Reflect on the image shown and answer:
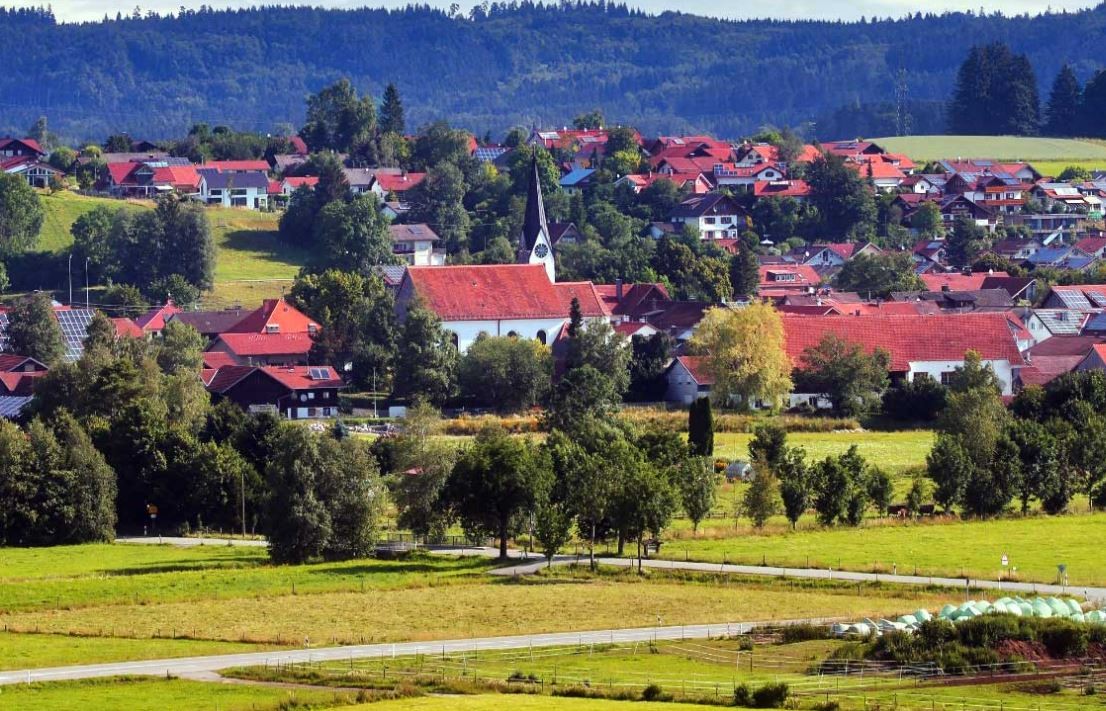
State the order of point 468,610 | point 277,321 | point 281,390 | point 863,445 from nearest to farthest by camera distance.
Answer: point 468,610 → point 863,445 → point 281,390 → point 277,321

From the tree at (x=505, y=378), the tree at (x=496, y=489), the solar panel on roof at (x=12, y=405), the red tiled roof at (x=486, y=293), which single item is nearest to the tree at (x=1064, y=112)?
the red tiled roof at (x=486, y=293)

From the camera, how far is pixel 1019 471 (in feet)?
184

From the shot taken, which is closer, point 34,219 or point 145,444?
point 145,444

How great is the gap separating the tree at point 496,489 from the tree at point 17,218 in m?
57.5

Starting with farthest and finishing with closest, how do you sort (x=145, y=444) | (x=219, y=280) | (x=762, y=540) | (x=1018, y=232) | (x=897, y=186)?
(x=897, y=186) < (x=1018, y=232) < (x=219, y=280) < (x=145, y=444) < (x=762, y=540)

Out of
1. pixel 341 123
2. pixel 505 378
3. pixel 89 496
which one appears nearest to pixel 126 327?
pixel 505 378

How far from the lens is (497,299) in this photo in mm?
89750

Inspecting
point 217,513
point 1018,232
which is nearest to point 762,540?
point 217,513

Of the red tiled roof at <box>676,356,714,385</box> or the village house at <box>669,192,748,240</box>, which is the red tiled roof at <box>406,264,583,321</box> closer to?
the red tiled roof at <box>676,356,714,385</box>

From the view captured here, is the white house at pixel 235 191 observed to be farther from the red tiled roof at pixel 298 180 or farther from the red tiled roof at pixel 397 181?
the red tiled roof at pixel 397 181

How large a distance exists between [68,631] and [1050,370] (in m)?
48.4

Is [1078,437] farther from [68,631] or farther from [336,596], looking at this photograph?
[68,631]

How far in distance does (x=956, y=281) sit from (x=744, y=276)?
33.5 feet

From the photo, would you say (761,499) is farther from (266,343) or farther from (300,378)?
(266,343)
